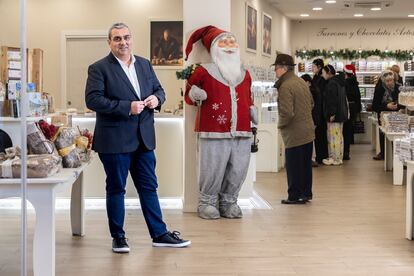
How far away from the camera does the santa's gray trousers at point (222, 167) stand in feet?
20.0

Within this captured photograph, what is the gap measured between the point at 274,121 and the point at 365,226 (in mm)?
4328

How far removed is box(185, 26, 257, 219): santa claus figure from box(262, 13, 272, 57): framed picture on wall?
5982mm

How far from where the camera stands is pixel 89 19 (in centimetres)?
1070

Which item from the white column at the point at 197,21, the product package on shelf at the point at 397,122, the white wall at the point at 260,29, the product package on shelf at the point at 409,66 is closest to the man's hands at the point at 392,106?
the product package on shelf at the point at 397,122

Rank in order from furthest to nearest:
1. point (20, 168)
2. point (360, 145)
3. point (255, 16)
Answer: point (360, 145) < point (255, 16) < point (20, 168)

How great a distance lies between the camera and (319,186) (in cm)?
846

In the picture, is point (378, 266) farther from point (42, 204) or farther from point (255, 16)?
point (255, 16)

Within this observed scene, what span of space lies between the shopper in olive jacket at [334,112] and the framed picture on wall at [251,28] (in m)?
1.19

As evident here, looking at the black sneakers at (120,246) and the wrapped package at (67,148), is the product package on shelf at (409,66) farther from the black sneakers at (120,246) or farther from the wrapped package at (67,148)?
the wrapped package at (67,148)

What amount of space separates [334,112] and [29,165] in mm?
7577

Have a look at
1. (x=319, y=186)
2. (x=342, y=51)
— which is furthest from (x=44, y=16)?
(x=342, y=51)

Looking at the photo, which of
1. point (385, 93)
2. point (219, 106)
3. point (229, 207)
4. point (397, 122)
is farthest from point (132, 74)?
point (385, 93)

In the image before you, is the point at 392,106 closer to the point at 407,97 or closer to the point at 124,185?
the point at 407,97

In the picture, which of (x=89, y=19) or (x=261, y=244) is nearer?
(x=261, y=244)
